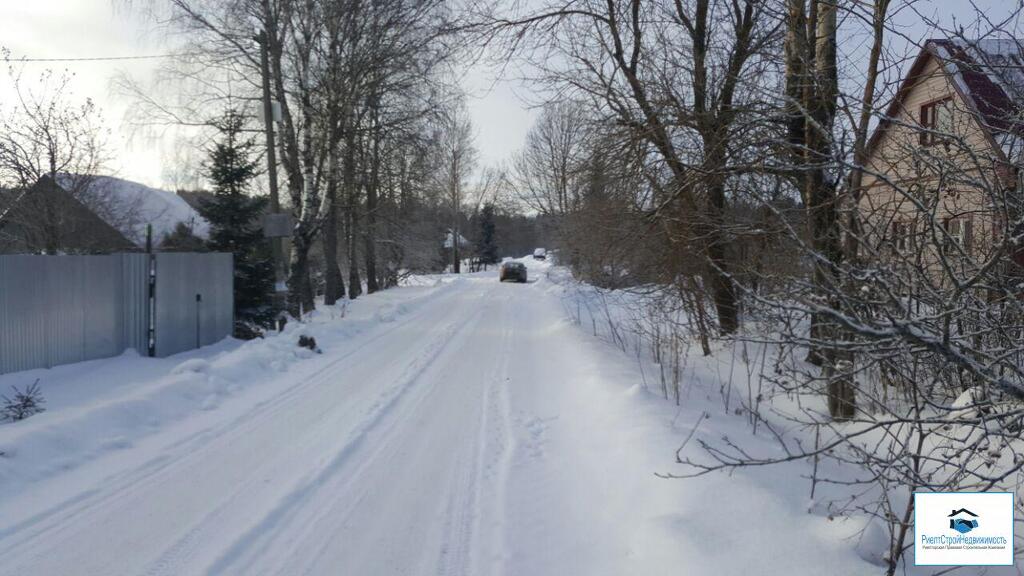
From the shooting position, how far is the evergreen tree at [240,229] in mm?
14922

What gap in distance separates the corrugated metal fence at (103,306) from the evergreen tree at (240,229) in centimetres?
179

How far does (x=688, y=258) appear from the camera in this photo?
10.2 meters

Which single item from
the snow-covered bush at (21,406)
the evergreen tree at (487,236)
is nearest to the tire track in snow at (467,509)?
the snow-covered bush at (21,406)

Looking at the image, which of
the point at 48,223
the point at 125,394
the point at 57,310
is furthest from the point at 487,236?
the point at 125,394

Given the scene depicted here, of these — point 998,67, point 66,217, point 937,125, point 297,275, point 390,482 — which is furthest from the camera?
Result: point 66,217

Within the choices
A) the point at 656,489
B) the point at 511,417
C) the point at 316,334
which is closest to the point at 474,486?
the point at 656,489

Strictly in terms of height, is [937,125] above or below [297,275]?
above

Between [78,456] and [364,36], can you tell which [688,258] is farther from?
[364,36]

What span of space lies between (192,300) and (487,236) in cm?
5806

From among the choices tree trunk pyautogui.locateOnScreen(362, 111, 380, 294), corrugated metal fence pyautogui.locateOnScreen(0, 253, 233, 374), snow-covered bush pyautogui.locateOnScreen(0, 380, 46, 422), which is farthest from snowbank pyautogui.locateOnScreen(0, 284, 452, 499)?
tree trunk pyautogui.locateOnScreen(362, 111, 380, 294)

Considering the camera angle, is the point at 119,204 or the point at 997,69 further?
the point at 119,204

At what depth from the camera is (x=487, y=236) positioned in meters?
69.7

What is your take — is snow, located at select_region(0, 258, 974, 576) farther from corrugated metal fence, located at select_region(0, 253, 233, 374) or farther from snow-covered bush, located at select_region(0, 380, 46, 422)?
corrugated metal fence, located at select_region(0, 253, 233, 374)

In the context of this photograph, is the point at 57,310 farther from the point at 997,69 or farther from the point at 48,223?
the point at 997,69
